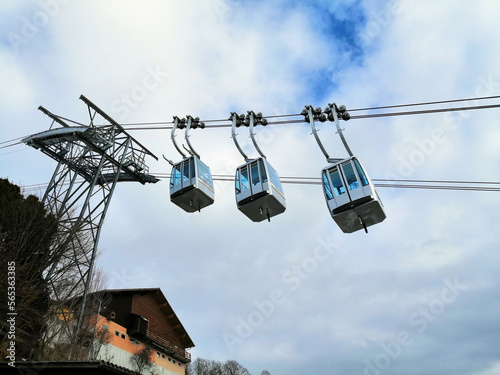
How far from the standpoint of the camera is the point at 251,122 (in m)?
12.3

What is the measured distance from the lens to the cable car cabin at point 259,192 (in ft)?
34.4

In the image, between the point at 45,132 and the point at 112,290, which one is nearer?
the point at 45,132

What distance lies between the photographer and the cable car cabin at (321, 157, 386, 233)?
9719 millimetres

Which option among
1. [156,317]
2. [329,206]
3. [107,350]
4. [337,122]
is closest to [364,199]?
[329,206]

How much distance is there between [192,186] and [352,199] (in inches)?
169

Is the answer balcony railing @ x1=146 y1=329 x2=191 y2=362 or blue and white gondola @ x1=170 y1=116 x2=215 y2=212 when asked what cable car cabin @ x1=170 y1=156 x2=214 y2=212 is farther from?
balcony railing @ x1=146 y1=329 x2=191 y2=362

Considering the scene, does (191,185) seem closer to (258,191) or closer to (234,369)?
(258,191)

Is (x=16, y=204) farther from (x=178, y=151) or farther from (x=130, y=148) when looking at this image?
(x=178, y=151)

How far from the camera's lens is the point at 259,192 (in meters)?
10.5

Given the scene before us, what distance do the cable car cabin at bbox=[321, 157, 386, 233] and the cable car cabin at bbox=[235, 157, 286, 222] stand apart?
1287 millimetres

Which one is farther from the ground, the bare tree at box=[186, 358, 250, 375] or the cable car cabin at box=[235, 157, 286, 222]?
the bare tree at box=[186, 358, 250, 375]

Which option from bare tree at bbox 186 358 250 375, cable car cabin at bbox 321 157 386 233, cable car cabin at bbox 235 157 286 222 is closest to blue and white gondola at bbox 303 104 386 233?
cable car cabin at bbox 321 157 386 233

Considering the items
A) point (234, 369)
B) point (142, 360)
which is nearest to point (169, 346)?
point (142, 360)

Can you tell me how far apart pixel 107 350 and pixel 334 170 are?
1024 inches
